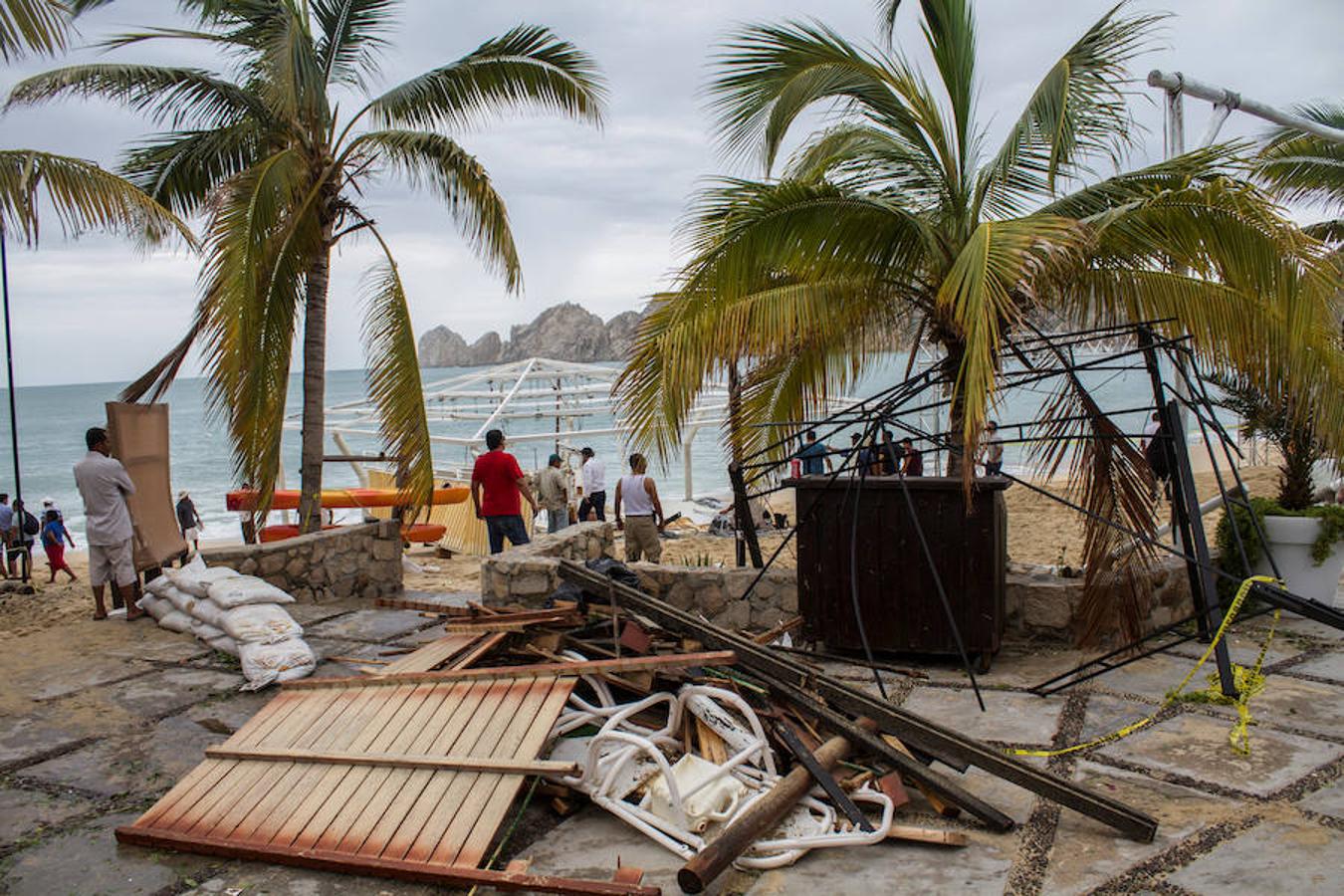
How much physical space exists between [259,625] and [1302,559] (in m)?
7.54

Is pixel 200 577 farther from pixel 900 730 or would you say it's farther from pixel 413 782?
pixel 900 730

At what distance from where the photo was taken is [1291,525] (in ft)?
25.5

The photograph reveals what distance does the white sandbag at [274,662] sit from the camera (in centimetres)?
645

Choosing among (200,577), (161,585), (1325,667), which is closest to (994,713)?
(1325,667)

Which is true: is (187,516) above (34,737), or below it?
below

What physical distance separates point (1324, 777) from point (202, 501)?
149ft

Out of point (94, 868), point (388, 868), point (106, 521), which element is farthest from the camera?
point (106, 521)

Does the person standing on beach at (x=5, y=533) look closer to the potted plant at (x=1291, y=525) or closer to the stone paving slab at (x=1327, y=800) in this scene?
the potted plant at (x=1291, y=525)

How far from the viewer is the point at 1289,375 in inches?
246

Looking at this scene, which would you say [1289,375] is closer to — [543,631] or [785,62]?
[785,62]

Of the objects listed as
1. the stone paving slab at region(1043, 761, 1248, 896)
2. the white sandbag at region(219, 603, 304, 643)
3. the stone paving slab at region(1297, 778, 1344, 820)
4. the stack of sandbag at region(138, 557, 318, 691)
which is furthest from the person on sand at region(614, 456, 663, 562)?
the stone paving slab at region(1297, 778, 1344, 820)

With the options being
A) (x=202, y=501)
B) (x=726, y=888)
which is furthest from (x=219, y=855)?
(x=202, y=501)

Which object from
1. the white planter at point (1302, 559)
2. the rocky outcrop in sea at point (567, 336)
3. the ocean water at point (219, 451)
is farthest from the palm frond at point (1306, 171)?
the rocky outcrop in sea at point (567, 336)

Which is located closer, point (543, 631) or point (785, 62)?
point (543, 631)
